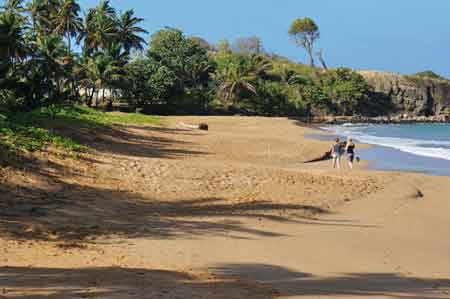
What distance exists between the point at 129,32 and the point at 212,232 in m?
58.6

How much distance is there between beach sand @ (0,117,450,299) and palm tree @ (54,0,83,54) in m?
47.4

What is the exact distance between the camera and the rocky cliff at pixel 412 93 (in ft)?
340

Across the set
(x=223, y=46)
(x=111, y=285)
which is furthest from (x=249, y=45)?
(x=111, y=285)

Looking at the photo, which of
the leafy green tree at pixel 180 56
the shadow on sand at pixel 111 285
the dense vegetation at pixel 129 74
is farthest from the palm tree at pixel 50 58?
the shadow on sand at pixel 111 285

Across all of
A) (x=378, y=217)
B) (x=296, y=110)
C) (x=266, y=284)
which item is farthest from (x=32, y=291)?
(x=296, y=110)

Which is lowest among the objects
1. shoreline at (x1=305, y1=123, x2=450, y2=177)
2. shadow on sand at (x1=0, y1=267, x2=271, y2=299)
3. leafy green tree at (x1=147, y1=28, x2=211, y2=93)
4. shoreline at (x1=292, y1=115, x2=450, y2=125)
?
shoreline at (x1=305, y1=123, x2=450, y2=177)

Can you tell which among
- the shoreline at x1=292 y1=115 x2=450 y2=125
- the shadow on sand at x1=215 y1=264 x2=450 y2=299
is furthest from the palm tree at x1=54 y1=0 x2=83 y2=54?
the shadow on sand at x1=215 y1=264 x2=450 y2=299

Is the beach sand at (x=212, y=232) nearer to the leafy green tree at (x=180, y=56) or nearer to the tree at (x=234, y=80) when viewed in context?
the leafy green tree at (x=180, y=56)

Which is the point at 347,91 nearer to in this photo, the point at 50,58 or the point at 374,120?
the point at 374,120

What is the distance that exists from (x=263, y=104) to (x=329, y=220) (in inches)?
2712

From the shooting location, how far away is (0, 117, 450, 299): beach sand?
6.48 metres

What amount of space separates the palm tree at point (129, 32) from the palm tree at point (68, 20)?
16.1 feet

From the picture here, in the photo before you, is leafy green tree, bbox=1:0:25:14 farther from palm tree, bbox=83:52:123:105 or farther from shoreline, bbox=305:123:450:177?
shoreline, bbox=305:123:450:177

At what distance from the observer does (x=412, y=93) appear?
344ft
